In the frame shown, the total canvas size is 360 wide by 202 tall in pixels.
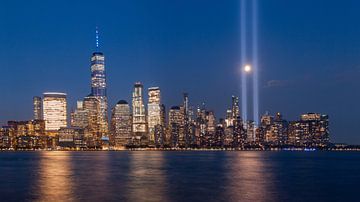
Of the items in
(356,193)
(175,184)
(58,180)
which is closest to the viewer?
(356,193)

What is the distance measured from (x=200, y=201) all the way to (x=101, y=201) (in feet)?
34.2

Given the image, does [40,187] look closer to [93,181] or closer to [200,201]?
[93,181]

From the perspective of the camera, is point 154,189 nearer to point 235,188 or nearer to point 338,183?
point 235,188

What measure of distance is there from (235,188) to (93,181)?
22.8 m

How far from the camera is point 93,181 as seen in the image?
256 ft

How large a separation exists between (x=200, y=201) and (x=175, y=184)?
63.5 ft

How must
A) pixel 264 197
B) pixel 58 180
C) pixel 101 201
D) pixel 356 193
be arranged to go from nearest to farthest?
pixel 101 201, pixel 264 197, pixel 356 193, pixel 58 180

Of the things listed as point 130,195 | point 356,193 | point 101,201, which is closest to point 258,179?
point 356,193

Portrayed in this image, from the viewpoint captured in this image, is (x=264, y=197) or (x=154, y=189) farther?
(x=154, y=189)

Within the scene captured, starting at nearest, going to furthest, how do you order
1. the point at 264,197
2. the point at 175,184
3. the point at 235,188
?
the point at 264,197 < the point at 235,188 < the point at 175,184

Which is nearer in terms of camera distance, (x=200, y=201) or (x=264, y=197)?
(x=200, y=201)

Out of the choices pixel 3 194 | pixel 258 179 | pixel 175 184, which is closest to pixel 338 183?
pixel 258 179

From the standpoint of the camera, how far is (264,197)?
58.7 metres

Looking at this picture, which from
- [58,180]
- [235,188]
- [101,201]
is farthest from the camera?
[58,180]
